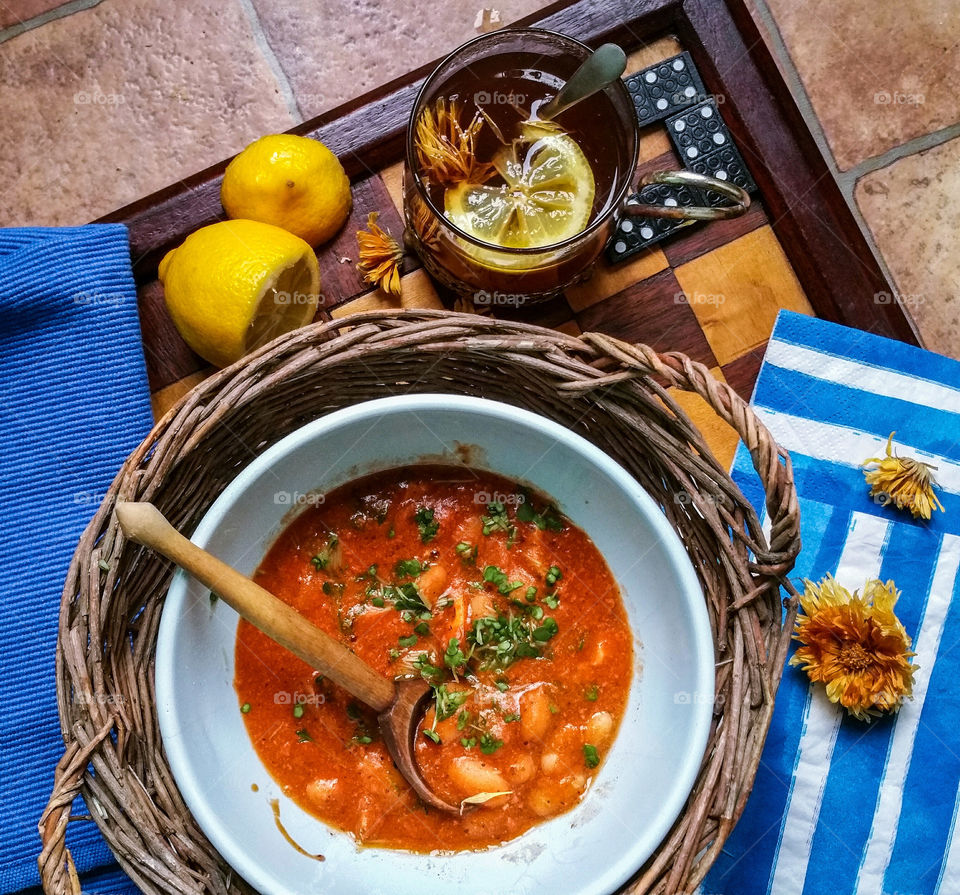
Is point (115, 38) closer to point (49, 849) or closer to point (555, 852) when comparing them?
point (49, 849)

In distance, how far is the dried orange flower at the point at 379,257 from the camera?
5.57 ft

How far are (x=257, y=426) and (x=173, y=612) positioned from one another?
0.33 meters

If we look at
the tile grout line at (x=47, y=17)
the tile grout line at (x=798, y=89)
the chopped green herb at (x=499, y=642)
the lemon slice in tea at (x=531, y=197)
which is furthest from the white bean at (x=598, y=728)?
the tile grout line at (x=47, y=17)

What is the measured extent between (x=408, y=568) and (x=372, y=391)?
298mm

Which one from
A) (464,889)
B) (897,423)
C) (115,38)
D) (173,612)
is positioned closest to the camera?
(173,612)

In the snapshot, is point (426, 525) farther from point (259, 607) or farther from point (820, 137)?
point (820, 137)

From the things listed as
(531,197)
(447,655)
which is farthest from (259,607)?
(531,197)

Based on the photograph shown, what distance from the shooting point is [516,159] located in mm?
1605

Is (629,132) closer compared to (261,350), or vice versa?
(261,350)

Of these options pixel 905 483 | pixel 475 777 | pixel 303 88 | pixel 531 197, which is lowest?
pixel 905 483

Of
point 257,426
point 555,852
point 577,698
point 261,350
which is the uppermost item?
point 261,350

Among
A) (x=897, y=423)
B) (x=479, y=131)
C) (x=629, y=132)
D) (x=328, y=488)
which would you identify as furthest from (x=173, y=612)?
(x=897, y=423)

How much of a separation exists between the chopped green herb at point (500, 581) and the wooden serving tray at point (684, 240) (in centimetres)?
47

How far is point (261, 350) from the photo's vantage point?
1.44m
